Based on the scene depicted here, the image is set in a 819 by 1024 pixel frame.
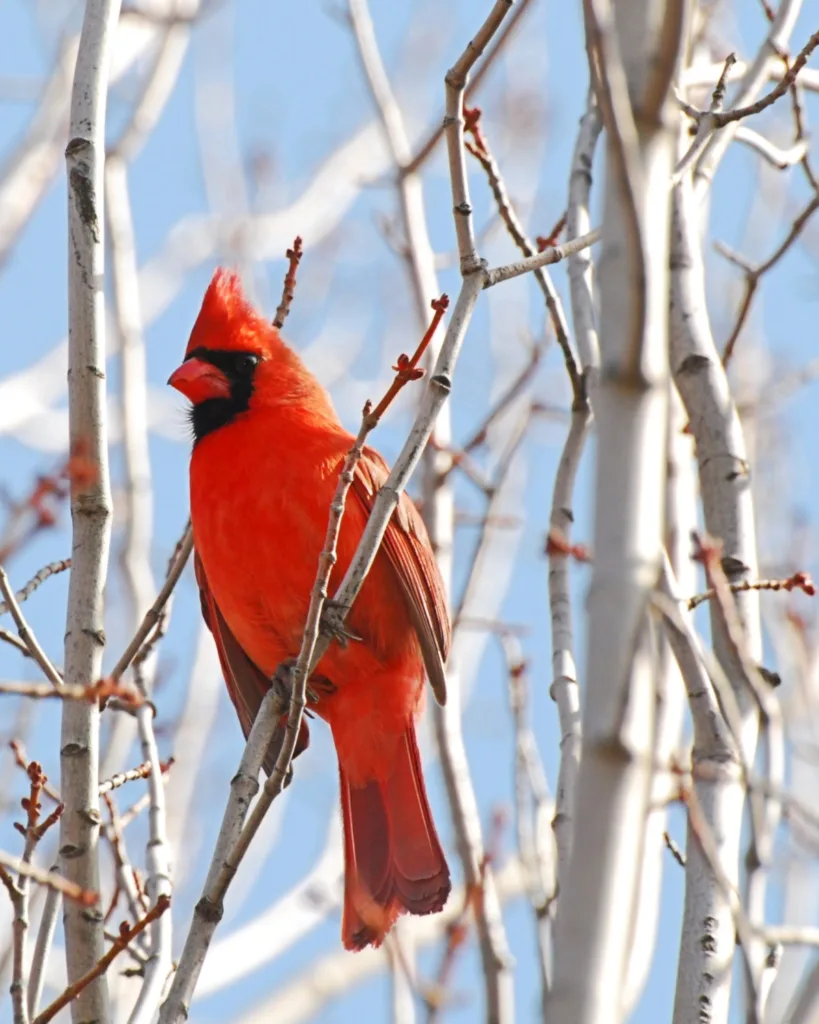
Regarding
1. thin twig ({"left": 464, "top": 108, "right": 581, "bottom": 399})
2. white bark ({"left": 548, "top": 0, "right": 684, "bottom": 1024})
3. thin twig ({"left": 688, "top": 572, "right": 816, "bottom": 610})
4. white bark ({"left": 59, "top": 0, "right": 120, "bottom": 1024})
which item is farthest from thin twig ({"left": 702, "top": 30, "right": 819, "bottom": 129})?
white bark ({"left": 548, "top": 0, "right": 684, "bottom": 1024})

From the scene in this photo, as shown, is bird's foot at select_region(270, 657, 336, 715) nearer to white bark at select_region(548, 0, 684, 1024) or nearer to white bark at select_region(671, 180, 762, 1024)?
white bark at select_region(671, 180, 762, 1024)

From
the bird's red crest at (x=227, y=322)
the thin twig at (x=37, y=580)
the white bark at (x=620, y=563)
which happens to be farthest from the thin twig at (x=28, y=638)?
the bird's red crest at (x=227, y=322)

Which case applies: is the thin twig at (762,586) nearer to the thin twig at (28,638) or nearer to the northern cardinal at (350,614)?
the northern cardinal at (350,614)

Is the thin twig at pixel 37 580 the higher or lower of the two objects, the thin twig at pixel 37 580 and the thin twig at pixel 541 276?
the lower

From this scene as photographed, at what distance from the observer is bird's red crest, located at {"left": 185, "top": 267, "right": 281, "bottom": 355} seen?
12.2 feet

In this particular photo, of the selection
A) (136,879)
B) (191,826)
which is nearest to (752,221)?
(191,826)

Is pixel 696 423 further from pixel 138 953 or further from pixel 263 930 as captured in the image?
pixel 263 930

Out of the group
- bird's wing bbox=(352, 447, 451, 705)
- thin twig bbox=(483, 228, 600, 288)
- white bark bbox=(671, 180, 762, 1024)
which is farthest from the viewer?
bird's wing bbox=(352, 447, 451, 705)

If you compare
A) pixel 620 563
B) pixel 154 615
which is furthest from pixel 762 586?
pixel 620 563

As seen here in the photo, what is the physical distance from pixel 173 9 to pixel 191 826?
279cm

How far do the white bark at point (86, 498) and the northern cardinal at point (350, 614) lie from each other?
0.92 meters

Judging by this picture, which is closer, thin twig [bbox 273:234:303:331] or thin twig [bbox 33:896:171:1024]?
thin twig [bbox 33:896:171:1024]

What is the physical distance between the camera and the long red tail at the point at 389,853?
3.22 metres

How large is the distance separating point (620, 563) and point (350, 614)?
2.00 meters
